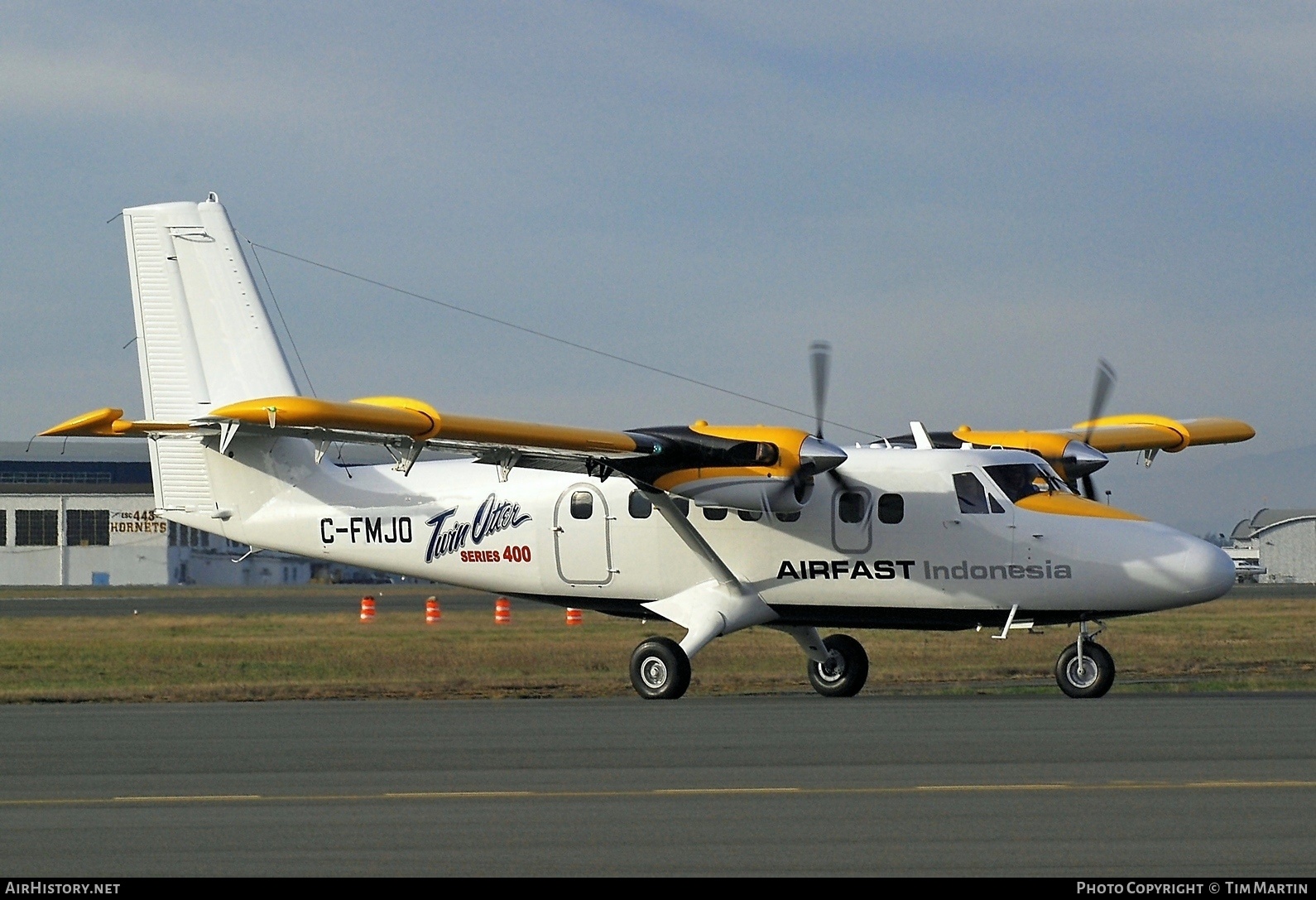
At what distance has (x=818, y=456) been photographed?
20266 millimetres

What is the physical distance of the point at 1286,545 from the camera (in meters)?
118

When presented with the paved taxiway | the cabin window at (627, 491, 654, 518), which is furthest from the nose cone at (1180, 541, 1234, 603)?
the cabin window at (627, 491, 654, 518)

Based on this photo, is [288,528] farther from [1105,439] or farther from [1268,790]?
[1268,790]

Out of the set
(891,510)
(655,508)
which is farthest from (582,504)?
(891,510)

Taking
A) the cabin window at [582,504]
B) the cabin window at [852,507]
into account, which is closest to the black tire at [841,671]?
the cabin window at [852,507]

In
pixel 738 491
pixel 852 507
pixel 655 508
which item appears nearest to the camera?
pixel 738 491

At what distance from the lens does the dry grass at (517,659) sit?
914 inches

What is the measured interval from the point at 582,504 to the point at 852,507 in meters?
3.55

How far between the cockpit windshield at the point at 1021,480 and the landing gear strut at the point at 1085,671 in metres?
1.86

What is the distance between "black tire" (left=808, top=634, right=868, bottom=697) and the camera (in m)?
21.5

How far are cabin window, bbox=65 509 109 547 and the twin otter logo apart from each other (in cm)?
7198

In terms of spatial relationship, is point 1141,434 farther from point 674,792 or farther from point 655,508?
point 674,792

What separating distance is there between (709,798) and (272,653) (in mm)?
21907

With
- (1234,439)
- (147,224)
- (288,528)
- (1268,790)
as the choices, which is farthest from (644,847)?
(1234,439)
